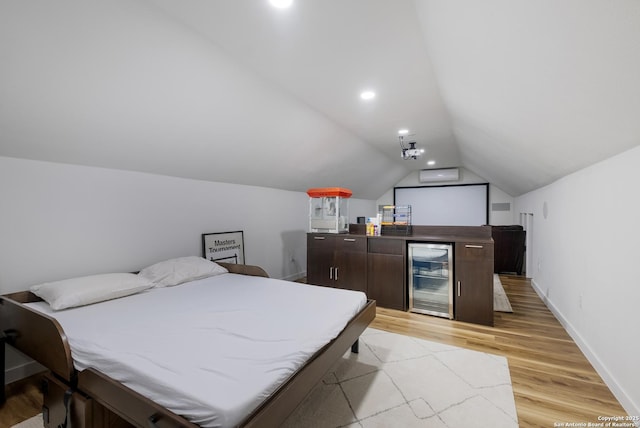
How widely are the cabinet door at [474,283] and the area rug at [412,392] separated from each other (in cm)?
77

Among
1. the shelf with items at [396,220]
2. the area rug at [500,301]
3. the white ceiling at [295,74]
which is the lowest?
the area rug at [500,301]

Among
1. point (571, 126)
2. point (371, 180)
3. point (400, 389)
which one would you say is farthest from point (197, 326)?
point (371, 180)

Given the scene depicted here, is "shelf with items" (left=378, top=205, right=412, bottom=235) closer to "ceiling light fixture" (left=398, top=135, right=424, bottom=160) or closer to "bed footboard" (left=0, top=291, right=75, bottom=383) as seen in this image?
"ceiling light fixture" (left=398, top=135, right=424, bottom=160)

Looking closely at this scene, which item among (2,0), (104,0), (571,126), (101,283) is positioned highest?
(104,0)

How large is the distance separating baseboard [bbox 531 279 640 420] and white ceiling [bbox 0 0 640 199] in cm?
163

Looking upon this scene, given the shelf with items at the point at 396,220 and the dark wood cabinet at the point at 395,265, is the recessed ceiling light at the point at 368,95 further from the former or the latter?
the dark wood cabinet at the point at 395,265

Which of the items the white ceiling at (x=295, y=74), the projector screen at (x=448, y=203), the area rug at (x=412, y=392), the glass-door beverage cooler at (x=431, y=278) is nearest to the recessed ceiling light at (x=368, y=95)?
the white ceiling at (x=295, y=74)

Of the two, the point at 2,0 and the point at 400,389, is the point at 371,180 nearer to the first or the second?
the point at 400,389

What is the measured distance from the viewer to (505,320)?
10.9 feet

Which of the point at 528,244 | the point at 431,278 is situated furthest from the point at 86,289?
the point at 528,244

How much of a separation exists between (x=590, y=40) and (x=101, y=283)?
11.1 ft

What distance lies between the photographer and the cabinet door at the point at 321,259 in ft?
13.9

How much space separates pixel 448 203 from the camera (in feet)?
26.0

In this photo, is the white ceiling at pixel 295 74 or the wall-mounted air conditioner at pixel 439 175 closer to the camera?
the white ceiling at pixel 295 74
